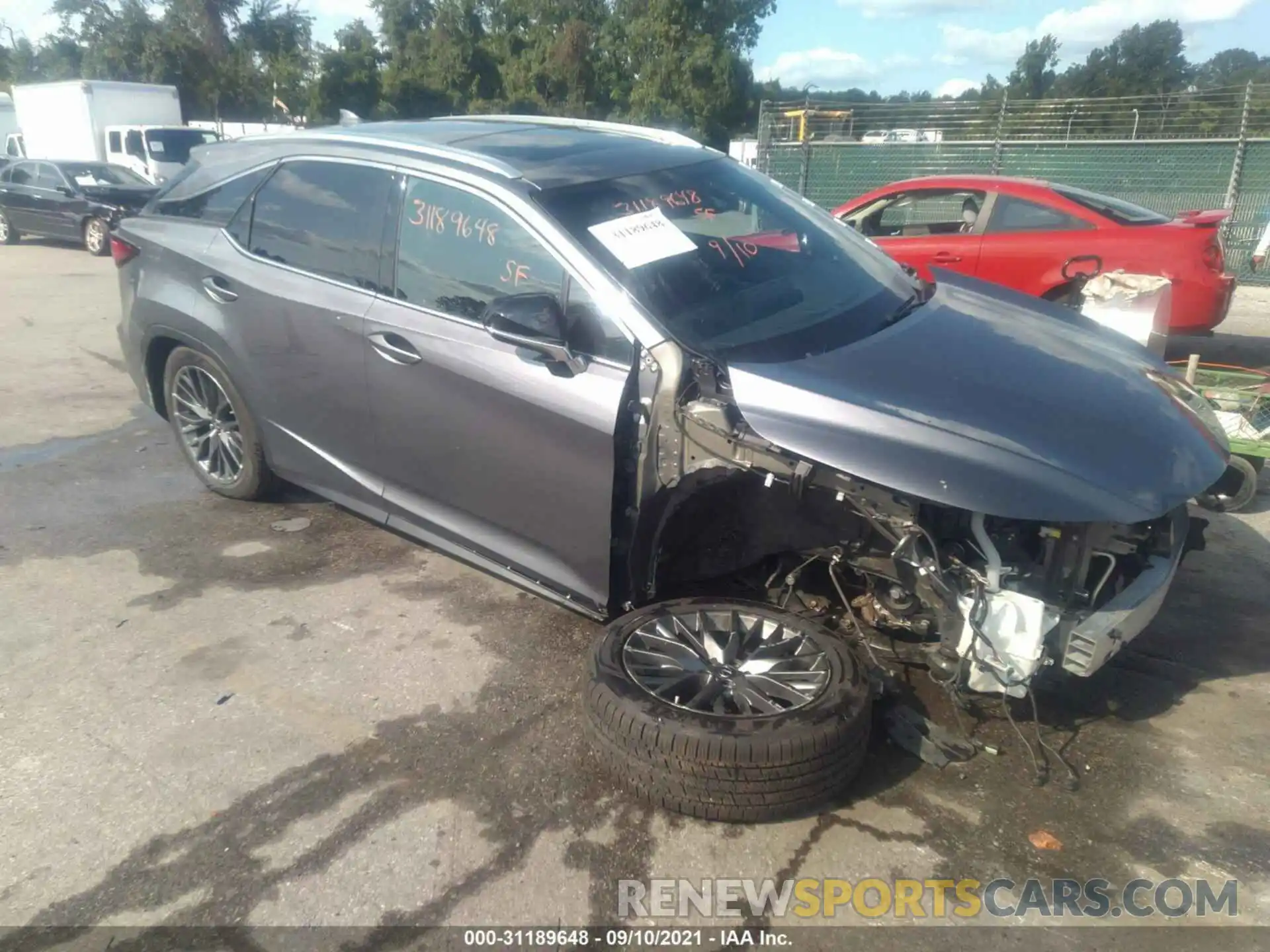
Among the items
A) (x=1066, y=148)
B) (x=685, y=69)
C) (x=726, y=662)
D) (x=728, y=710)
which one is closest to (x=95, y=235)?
(x=1066, y=148)

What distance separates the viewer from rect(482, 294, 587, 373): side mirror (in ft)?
10.4

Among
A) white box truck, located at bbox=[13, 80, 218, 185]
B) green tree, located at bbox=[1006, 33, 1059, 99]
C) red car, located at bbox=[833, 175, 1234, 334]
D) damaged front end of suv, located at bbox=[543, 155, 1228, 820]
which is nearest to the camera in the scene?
damaged front end of suv, located at bbox=[543, 155, 1228, 820]

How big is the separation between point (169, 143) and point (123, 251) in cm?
1812

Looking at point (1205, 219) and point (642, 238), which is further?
point (1205, 219)

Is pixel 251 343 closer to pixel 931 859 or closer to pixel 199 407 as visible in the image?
pixel 199 407

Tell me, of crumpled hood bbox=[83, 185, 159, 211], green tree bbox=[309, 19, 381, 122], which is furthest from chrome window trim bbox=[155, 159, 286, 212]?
green tree bbox=[309, 19, 381, 122]

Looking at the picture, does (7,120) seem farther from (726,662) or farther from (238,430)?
(726,662)

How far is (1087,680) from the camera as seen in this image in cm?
349

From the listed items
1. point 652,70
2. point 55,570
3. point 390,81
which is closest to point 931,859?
point 55,570

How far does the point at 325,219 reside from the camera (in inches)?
161

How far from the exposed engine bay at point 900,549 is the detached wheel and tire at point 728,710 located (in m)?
0.26

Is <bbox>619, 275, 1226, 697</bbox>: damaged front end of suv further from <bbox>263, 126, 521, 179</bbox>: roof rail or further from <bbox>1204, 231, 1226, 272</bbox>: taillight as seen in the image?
<bbox>1204, 231, 1226, 272</bbox>: taillight

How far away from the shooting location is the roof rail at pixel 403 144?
141 inches

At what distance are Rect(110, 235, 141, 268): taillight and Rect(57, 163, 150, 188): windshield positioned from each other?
1302 cm
